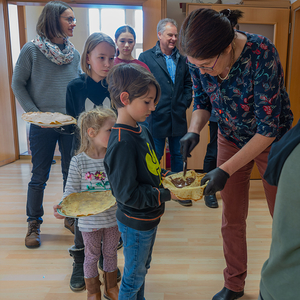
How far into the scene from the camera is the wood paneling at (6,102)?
12.7ft

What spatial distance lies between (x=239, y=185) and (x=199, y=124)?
0.36 m

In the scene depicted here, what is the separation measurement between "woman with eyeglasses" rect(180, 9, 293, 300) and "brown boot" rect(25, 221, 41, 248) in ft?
4.23

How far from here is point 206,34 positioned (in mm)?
951

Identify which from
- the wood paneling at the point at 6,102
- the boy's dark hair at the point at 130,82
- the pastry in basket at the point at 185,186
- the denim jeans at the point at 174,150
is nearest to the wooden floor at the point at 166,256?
the denim jeans at the point at 174,150

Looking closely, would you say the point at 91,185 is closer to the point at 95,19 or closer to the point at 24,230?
the point at 24,230

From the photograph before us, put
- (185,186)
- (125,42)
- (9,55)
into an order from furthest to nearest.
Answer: (9,55) → (125,42) → (185,186)

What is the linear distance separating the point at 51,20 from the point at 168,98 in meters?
1.18

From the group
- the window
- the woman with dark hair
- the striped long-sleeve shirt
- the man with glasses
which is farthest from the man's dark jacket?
the window

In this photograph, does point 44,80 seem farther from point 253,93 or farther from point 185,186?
point 253,93

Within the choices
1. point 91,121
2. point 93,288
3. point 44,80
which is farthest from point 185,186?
point 44,80

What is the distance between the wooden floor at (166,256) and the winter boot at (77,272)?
0.03 m

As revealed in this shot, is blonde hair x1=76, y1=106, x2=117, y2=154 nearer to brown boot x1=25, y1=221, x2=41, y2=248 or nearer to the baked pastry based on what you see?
the baked pastry

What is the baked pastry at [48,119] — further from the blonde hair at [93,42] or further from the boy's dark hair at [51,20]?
the boy's dark hair at [51,20]

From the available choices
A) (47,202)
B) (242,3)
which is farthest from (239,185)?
(242,3)
